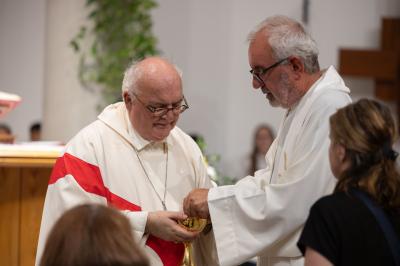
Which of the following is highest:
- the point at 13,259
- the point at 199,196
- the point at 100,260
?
the point at 100,260

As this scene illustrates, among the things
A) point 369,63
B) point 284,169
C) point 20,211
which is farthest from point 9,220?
point 369,63

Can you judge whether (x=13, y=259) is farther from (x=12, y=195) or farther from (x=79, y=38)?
(x=79, y=38)

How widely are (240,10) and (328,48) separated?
1003 mm

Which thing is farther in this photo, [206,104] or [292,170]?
[206,104]

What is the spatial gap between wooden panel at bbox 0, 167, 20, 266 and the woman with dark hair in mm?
1951

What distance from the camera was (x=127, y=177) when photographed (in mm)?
3518

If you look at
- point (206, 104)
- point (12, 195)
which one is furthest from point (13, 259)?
point (206, 104)

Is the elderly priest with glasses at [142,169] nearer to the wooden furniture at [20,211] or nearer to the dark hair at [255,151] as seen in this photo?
the wooden furniture at [20,211]

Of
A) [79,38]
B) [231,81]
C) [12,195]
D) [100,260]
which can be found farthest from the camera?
[231,81]

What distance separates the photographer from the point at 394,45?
8.63 metres

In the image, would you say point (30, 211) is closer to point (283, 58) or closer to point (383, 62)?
point (283, 58)

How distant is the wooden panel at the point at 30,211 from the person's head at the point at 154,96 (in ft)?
2.80

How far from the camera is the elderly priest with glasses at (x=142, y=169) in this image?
11.1 feet

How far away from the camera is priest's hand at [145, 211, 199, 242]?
330 cm
